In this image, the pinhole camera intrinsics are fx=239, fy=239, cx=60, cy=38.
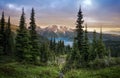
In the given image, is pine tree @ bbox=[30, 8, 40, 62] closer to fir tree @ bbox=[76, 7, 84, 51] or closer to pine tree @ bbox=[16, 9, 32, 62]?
pine tree @ bbox=[16, 9, 32, 62]

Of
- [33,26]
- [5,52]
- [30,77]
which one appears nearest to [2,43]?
[5,52]

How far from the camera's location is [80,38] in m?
69.8

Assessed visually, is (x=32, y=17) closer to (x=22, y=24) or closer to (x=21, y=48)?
(x=22, y=24)

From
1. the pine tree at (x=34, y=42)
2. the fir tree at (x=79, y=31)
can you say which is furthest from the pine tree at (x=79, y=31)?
the pine tree at (x=34, y=42)

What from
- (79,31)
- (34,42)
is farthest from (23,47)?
(79,31)

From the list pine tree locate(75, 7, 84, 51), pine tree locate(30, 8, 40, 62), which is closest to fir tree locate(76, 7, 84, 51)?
pine tree locate(75, 7, 84, 51)

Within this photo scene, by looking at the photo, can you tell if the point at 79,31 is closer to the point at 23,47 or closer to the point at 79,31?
the point at 79,31

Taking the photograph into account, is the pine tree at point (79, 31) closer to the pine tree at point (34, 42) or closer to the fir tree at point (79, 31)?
the fir tree at point (79, 31)

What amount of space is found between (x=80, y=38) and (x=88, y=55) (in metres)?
6.80

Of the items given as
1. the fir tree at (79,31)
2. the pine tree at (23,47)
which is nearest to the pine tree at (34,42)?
the pine tree at (23,47)

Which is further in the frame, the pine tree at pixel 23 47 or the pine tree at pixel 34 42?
the pine tree at pixel 34 42

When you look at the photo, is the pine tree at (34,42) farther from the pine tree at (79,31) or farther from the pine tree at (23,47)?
the pine tree at (79,31)

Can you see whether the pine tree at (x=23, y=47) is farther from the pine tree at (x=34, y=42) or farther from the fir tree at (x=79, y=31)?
the fir tree at (x=79, y=31)

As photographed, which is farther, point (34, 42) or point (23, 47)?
point (34, 42)
